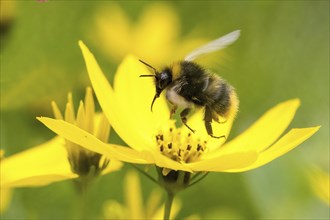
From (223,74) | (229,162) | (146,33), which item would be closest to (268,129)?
(229,162)

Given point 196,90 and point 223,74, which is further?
point 223,74

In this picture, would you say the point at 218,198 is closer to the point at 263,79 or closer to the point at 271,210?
the point at 271,210

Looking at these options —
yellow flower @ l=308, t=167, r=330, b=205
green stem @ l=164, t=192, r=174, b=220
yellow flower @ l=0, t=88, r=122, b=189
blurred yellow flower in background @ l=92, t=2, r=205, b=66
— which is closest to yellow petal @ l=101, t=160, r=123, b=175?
yellow flower @ l=0, t=88, r=122, b=189

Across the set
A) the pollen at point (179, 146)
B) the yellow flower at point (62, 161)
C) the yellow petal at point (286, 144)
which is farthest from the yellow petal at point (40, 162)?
the yellow petal at point (286, 144)

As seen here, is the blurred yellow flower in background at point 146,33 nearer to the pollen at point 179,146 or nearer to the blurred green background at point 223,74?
the blurred green background at point 223,74

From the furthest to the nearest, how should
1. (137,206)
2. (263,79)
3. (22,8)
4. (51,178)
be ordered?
(263,79)
(22,8)
(137,206)
(51,178)

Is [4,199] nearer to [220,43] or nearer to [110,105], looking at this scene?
[110,105]

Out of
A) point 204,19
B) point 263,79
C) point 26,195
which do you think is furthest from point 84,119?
point 204,19
